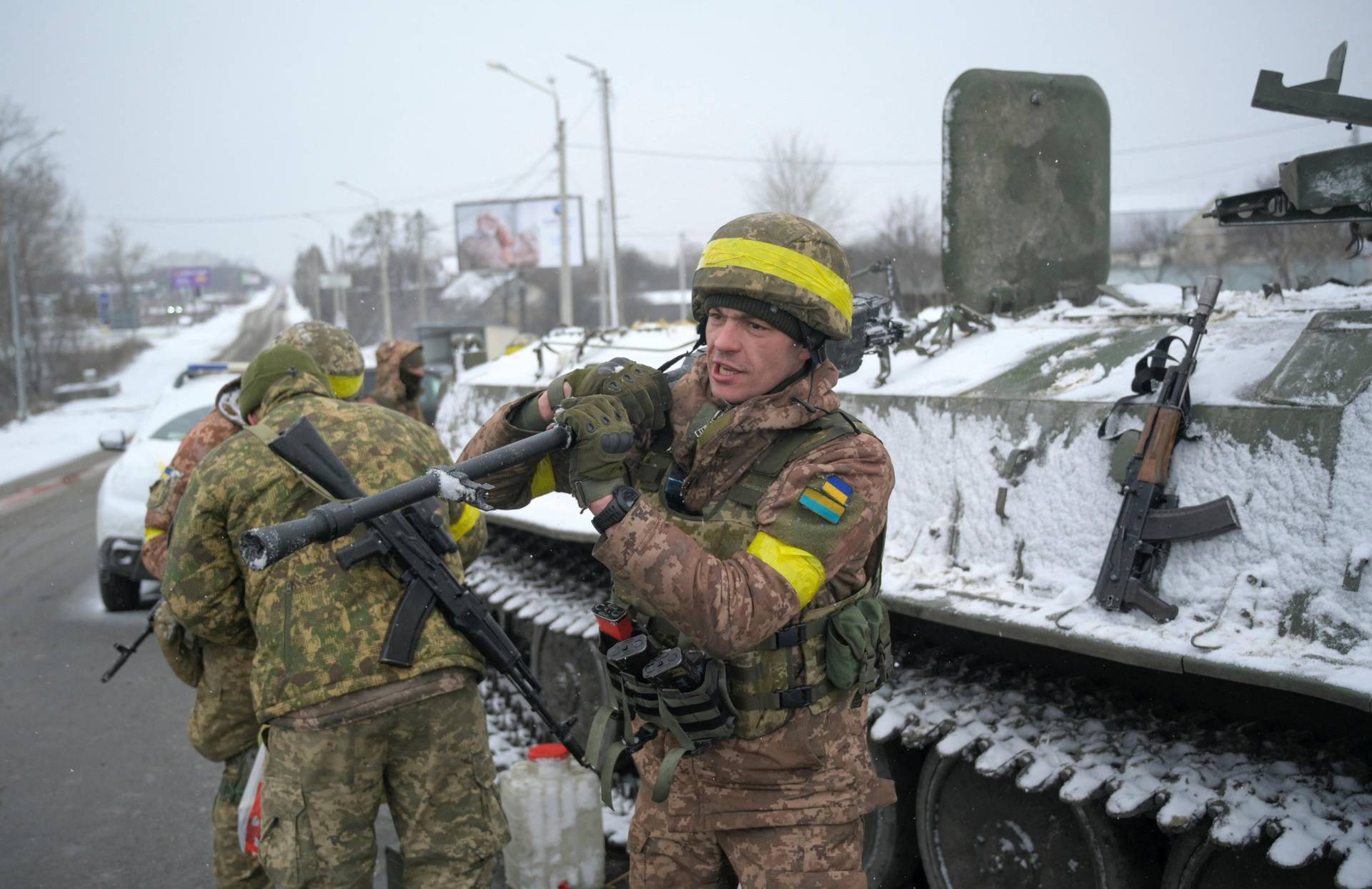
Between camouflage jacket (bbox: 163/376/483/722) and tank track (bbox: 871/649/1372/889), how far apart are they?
149cm

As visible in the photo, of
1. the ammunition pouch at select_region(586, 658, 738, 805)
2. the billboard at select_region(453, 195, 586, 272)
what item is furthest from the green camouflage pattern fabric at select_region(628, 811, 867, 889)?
the billboard at select_region(453, 195, 586, 272)

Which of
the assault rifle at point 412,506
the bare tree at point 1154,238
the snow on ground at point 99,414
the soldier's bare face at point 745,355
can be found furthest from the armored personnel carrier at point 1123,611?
the bare tree at point 1154,238

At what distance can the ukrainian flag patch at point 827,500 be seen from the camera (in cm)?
219

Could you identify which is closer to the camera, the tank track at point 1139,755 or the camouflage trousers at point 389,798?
the tank track at point 1139,755

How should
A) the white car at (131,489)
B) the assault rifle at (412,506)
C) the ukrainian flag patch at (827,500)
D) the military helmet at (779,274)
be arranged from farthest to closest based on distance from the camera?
the white car at (131,489), the military helmet at (779,274), the ukrainian flag patch at (827,500), the assault rifle at (412,506)

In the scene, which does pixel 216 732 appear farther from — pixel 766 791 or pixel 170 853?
pixel 766 791

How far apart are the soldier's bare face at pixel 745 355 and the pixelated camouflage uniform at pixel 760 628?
0.03 meters

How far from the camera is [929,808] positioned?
3975mm

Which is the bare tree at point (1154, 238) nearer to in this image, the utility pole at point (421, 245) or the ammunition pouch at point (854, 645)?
the ammunition pouch at point (854, 645)

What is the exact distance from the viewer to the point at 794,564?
2150 millimetres

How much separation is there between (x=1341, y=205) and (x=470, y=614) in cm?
273

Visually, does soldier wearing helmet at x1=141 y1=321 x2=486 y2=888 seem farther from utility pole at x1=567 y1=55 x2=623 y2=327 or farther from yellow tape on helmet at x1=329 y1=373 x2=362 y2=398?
utility pole at x1=567 y1=55 x2=623 y2=327

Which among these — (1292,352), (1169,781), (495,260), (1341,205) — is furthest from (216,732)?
(495,260)

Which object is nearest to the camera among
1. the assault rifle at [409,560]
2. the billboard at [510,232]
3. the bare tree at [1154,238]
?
the assault rifle at [409,560]
